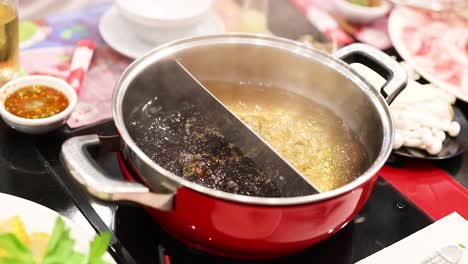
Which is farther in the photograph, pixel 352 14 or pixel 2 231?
pixel 352 14

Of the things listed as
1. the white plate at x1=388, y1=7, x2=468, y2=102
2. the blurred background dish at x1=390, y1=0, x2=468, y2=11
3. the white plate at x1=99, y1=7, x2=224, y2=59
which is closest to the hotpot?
the white plate at x1=99, y1=7, x2=224, y2=59

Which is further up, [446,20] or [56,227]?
[56,227]

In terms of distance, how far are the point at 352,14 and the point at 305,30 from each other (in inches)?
12.2

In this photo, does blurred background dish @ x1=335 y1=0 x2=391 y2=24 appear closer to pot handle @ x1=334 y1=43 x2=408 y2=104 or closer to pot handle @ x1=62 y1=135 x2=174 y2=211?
pot handle @ x1=334 y1=43 x2=408 y2=104

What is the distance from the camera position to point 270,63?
1.72 metres

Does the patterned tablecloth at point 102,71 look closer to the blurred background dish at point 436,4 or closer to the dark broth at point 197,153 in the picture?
the blurred background dish at point 436,4

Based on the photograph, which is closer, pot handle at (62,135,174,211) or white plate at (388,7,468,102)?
pot handle at (62,135,174,211)

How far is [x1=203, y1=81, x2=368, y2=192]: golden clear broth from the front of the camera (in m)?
1.51

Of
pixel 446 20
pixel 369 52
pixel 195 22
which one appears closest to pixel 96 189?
pixel 369 52

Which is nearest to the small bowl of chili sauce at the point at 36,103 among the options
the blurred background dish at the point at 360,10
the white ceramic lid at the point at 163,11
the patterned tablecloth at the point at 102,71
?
the patterned tablecloth at the point at 102,71

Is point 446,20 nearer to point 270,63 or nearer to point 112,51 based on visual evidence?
point 270,63

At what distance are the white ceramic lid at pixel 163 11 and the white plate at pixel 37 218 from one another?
0.98m

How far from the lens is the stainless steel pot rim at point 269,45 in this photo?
1.13 m

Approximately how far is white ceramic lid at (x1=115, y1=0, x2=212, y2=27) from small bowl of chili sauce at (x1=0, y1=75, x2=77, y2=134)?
46 cm
